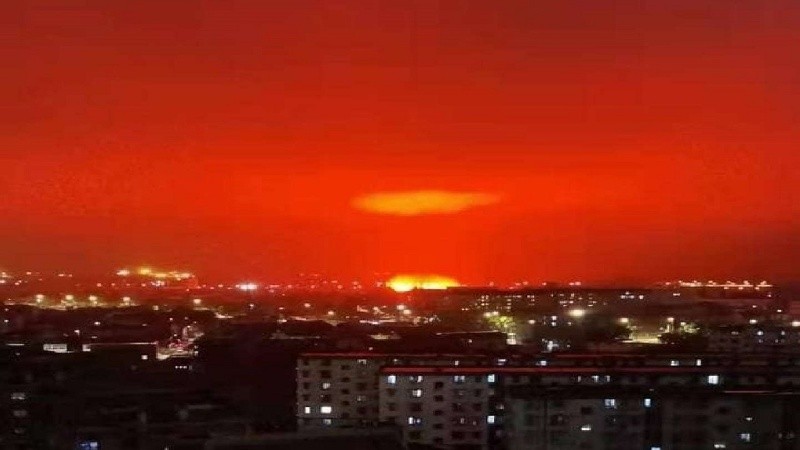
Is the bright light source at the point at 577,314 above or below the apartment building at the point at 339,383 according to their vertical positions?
above

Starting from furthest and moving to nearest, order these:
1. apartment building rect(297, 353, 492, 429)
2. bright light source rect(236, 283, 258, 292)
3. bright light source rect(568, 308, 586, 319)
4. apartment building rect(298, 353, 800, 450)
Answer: bright light source rect(236, 283, 258, 292), bright light source rect(568, 308, 586, 319), apartment building rect(297, 353, 492, 429), apartment building rect(298, 353, 800, 450)

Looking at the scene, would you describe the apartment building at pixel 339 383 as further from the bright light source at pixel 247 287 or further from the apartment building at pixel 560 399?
the bright light source at pixel 247 287

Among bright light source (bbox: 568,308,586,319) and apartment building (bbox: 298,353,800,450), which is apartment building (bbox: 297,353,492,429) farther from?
bright light source (bbox: 568,308,586,319)

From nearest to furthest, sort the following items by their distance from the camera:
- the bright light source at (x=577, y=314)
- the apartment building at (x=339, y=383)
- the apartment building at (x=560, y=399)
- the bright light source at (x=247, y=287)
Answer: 1. the apartment building at (x=560, y=399)
2. the apartment building at (x=339, y=383)
3. the bright light source at (x=577, y=314)
4. the bright light source at (x=247, y=287)

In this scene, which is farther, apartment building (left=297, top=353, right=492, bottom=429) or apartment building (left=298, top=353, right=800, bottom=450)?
apartment building (left=297, top=353, right=492, bottom=429)

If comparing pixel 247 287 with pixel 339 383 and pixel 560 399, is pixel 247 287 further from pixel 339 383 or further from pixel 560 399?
pixel 560 399

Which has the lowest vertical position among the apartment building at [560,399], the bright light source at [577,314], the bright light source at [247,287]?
the apartment building at [560,399]

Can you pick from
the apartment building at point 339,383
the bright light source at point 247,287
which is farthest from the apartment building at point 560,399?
the bright light source at point 247,287

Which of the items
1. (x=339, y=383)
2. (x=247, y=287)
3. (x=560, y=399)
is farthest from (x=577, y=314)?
(x=247, y=287)

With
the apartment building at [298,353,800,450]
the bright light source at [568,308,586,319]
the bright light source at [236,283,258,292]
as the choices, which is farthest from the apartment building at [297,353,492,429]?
the bright light source at [236,283,258,292]

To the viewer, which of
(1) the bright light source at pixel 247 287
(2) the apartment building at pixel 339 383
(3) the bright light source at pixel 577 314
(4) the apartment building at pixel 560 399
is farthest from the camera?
(1) the bright light source at pixel 247 287

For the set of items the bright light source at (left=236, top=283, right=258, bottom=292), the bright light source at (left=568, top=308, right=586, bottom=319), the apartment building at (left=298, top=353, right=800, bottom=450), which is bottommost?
the apartment building at (left=298, top=353, right=800, bottom=450)

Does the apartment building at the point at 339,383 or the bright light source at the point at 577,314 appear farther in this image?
the bright light source at the point at 577,314

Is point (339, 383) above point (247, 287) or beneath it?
beneath
